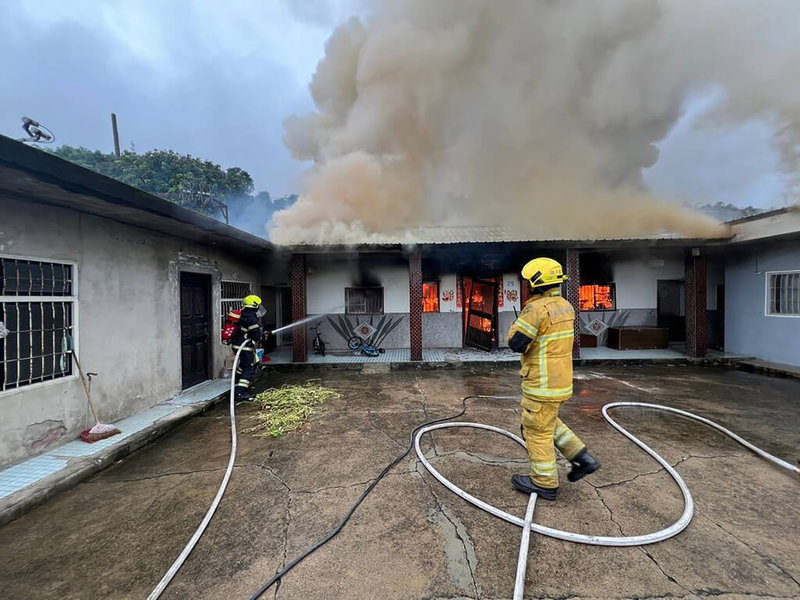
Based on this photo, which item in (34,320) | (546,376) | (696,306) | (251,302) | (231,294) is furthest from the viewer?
(696,306)

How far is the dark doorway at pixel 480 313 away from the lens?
9242mm

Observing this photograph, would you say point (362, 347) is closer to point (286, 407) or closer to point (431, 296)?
point (431, 296)

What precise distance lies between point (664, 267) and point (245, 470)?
458 inches

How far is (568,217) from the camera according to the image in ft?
33.7

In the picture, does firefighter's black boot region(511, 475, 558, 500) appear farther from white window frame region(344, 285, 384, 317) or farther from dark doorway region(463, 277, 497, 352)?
white window frame region(344, 285, 384, 317)

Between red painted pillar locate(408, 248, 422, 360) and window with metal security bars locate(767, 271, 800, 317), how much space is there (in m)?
Result: 8.12

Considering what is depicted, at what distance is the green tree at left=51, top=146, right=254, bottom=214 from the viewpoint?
78.2 feet

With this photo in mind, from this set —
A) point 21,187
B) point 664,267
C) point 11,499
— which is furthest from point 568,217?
point 11,499

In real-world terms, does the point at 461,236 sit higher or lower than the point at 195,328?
higher

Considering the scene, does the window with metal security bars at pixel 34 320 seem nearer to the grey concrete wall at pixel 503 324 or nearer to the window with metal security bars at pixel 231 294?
the window with metal security bars at pixel 231 294

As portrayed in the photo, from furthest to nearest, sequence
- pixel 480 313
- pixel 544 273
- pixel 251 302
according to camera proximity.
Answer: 1. pixel 480 313
2. pixel 251 302
3. pixel 544 273

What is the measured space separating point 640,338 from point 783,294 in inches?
113

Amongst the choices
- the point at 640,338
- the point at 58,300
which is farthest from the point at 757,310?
the point at 58,300

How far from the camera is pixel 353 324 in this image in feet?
31.7
